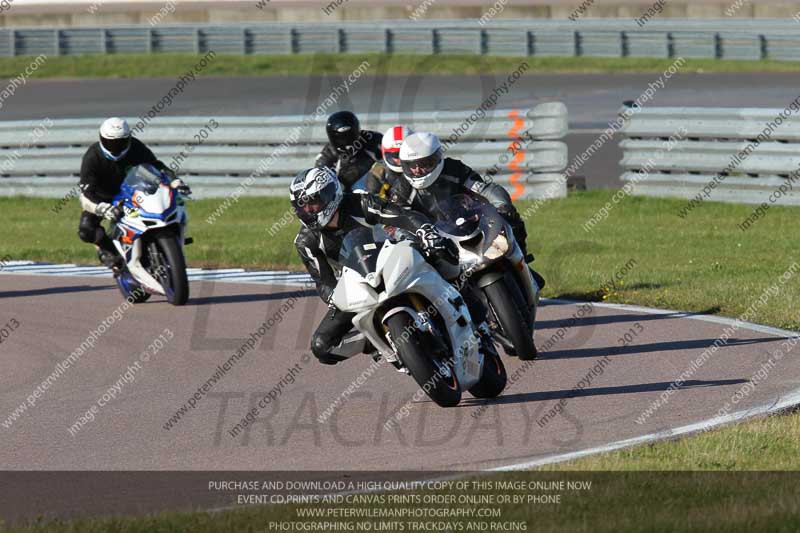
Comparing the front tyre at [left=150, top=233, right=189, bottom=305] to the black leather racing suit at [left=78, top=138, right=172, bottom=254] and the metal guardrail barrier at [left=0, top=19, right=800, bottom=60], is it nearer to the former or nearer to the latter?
the black leather racing suit at [left=78, top=138, right=172, bottom=254]

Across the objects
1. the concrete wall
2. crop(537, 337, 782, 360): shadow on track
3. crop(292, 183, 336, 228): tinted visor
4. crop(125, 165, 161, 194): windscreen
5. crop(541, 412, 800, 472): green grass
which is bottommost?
the concrete wall

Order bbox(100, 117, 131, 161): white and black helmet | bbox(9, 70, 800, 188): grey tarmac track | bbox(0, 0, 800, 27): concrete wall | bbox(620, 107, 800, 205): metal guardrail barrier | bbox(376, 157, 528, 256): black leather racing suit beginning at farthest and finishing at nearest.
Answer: bbox(0, 0, 800, 27): concrete wall < bbox(9, 70, 800, 188): grey tarmac track < bbox(620, 107, 800, 205): metal guardrail barrier < bbox(100, 117, 131, 161): white and black helmet < bbox(376, 157, 528, 256): black leather racing suit

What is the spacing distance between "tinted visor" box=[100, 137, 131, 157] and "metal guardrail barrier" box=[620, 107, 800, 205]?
785cm

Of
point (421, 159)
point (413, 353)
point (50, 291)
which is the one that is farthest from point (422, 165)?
point (50, 291)

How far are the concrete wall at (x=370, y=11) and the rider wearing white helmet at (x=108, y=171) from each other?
99.3 feet

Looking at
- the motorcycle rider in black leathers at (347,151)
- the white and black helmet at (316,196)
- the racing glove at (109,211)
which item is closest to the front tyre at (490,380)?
the white and black helmet at (316,196)

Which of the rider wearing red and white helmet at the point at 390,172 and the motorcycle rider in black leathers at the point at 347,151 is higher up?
the rider wearing red and white helmet at the point at 390,172

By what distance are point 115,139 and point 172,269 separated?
55.4 inches

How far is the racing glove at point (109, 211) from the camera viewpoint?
13.2 m

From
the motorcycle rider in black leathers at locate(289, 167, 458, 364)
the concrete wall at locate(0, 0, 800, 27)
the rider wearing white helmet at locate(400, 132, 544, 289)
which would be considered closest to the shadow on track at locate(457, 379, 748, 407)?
the motorcycle rider in black leathers at locate(289, 167, 458, 364)

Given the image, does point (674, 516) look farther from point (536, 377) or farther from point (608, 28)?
point (608, 28)

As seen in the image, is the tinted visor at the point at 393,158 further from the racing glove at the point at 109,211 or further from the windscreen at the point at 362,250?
the racing glove at the point at 109,211

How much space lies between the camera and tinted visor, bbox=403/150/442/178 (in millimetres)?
9789

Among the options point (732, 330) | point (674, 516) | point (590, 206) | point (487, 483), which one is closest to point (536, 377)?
point (732, 330)
